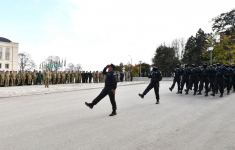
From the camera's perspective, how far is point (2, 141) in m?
7.31

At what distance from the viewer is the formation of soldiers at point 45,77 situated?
111ft

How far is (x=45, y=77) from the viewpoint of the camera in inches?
1307

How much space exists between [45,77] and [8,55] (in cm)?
9028

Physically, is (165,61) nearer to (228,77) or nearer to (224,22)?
(224,22)

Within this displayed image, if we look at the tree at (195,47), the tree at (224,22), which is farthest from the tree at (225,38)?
the tree at (195,47)

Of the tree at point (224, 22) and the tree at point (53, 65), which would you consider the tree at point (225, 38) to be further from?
the tree at point (53, 65)

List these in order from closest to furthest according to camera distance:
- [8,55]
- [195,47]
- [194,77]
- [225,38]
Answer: [194,77] → [225,38] → [195,47] → [8,55]

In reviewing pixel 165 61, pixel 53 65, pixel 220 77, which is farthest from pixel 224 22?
pixel 220 77

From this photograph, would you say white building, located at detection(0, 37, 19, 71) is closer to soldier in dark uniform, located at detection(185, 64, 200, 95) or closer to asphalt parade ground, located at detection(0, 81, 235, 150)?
soldier in dark uniform, located at detection(185, 64, 200, 95)

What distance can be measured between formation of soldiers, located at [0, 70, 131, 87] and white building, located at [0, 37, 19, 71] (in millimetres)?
77260

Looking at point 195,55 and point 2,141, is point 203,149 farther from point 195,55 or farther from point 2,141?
point 195,55

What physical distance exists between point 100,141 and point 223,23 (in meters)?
66.6

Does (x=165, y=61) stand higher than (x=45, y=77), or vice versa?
(x=165, y=61)

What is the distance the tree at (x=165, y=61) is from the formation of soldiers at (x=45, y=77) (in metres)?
40.4
